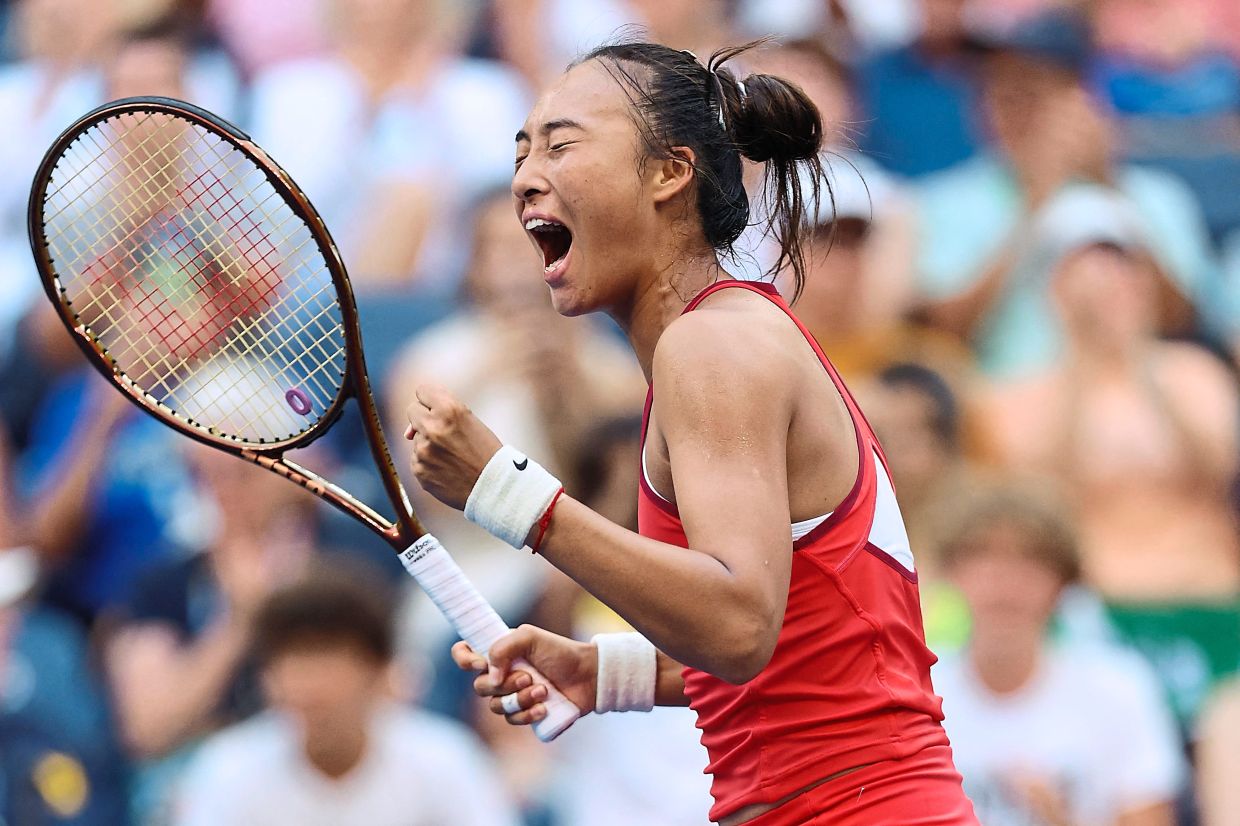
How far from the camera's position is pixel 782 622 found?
237 cm

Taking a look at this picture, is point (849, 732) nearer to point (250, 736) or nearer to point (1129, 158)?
point (250, 736)

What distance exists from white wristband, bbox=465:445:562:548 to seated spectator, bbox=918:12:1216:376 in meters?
4.44

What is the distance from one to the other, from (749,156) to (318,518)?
3675 mm

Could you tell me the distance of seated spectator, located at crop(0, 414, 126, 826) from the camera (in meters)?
6.01

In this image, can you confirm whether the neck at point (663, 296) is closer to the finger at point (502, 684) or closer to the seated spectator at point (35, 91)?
the finger at point (502, 684)

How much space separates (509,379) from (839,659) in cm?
382

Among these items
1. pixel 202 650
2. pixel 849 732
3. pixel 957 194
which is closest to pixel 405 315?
pixel 202 650

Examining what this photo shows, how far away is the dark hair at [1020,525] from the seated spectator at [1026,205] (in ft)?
4.17

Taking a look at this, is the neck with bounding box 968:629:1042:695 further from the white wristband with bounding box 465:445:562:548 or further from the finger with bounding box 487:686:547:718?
the white wristband with bounding box 465:445:562:548

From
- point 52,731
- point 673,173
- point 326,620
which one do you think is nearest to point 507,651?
point 673,173

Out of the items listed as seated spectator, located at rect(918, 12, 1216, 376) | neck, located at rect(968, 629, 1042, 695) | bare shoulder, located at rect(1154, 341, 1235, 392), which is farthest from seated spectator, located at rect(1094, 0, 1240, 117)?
neck, located at rect(968, 629, 1042, 695)

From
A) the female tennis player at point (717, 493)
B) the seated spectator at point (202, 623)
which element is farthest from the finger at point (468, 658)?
the seated spectator at point (202, 623)

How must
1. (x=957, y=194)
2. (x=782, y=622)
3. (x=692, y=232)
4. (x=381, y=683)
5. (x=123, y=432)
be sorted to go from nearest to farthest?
(x=782, y=622) → (x=692, y=232) → (x=381, y=683) → (x=123, y=432) → (x=957, y=194)

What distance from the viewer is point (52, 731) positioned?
6.09 meters
